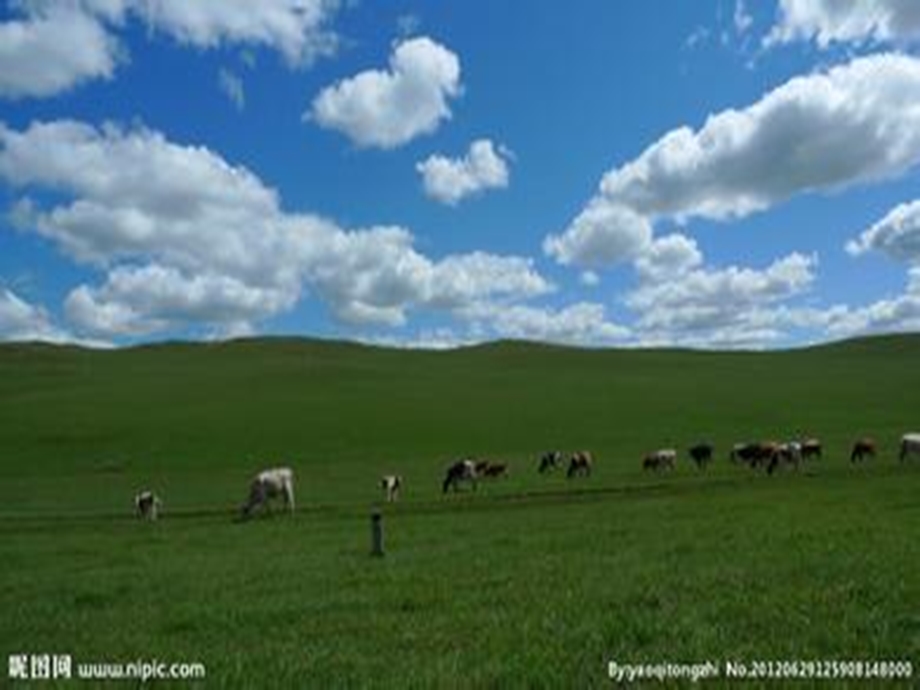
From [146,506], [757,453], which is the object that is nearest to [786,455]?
[757,453]

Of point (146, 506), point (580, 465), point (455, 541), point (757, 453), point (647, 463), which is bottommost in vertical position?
point (455, 541)

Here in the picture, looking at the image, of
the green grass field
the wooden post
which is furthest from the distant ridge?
the wooden post

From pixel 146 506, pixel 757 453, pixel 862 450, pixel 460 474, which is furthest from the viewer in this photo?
pixel 862 450

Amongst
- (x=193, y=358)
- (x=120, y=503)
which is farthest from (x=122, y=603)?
(x=193, y=358)

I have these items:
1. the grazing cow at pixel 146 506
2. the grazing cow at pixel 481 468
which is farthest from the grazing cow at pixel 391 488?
the grazing cow at pixel 146 506

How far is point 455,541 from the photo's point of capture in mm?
25219

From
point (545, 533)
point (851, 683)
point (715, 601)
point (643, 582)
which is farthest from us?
point (545, 533)

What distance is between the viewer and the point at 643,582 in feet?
48.4

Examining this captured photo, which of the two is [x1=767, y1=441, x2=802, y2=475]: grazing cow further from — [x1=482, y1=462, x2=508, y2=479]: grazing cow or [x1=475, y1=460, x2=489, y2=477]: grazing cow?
[x1=475, y1=460, x2=489, y2=477]: grazing cow

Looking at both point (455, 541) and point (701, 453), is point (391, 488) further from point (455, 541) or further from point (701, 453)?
point (455, 541)

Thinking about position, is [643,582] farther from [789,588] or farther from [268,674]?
[268,674]

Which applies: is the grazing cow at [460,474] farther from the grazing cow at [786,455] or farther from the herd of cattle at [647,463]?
the grazing cow at [786,455]

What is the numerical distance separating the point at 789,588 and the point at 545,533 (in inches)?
492

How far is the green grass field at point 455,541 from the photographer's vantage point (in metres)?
10.7
